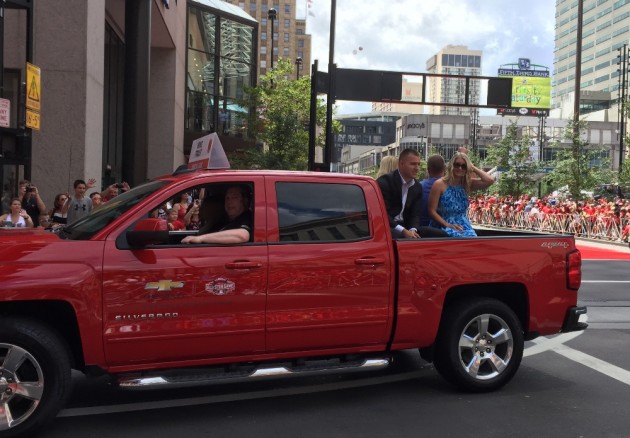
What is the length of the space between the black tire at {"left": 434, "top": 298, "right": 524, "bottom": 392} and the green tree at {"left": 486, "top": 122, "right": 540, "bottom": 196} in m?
33.4

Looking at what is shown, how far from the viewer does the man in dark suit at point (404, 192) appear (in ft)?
20.0

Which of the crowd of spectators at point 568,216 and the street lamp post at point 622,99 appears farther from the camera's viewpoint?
the street lamp post at point 622,99

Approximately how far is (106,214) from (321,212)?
161 cm

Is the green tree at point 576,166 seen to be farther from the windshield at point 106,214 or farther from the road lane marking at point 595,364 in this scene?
the windshield at point 106,214

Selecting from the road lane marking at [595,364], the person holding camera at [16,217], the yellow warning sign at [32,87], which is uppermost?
the yellow warning sign at [32,87]

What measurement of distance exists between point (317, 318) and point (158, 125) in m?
21.2

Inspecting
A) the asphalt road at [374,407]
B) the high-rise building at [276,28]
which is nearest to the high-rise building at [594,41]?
the high-rise building at [276,28]

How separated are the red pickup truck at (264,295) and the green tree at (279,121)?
65.6ft

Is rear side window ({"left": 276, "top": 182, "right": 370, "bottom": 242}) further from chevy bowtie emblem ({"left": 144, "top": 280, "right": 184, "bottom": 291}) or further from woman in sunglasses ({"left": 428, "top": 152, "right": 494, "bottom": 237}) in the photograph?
woman in sunglasses ({"left": 428, "top": 152, "right": 494, "bottom": 237})

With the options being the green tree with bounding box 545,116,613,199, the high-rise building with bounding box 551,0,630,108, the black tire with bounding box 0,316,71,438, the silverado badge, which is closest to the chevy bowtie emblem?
the silverado badge

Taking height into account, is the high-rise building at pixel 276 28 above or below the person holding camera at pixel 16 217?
above

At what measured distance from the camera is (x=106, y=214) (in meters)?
4.57

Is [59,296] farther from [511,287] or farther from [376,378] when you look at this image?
[511,287]

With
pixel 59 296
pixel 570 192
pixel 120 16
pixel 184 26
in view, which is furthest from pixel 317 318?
pixel 570 192
